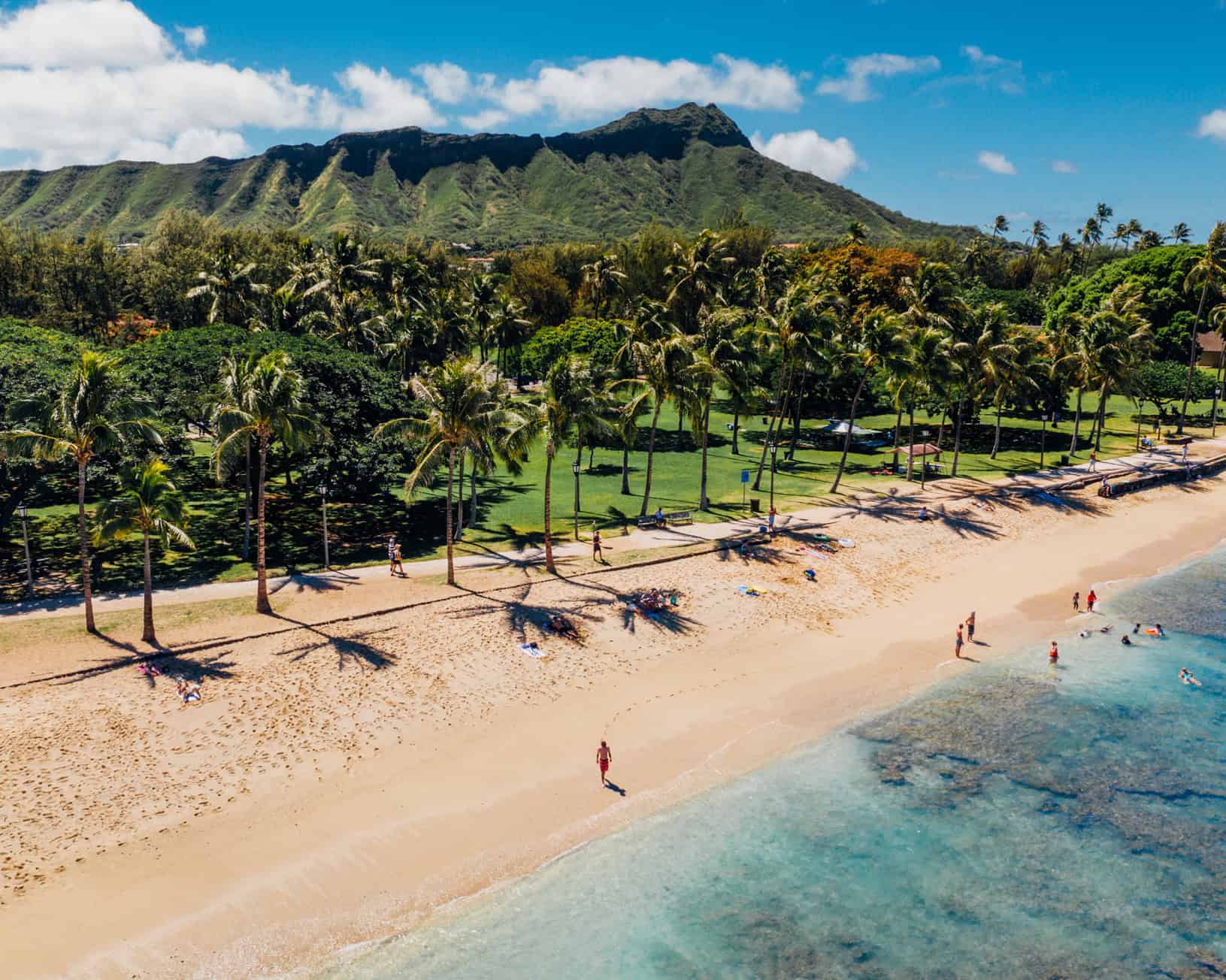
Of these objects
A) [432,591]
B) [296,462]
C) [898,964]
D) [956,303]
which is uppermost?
[956,303]

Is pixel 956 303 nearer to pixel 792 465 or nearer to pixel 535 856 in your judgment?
pixel 792 465

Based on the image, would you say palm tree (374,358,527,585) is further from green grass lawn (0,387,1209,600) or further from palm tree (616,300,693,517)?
palm tree (616,300,693,517)

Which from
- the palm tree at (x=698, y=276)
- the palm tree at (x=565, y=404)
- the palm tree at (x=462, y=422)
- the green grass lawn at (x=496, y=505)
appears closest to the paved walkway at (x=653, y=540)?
the green grass lawn at (x=496, y=505)

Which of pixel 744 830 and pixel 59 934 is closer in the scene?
pixel 59 934

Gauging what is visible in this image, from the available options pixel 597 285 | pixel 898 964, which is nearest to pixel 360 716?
pixel 898 964

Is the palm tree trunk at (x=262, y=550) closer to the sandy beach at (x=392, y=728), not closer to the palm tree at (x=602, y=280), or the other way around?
the sandy beach at (x=392, y=728)

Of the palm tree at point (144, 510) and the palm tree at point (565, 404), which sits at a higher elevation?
the palm tree at point (565, 404)
